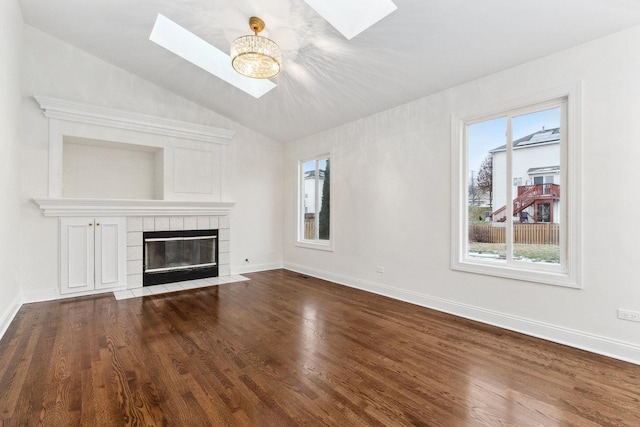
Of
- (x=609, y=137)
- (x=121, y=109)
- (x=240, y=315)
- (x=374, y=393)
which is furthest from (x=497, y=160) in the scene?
(x=121, y=109)

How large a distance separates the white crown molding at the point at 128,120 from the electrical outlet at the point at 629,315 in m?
5.66

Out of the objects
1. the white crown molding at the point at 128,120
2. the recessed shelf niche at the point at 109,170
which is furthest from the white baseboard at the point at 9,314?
the white crown molding at the point at 128,120

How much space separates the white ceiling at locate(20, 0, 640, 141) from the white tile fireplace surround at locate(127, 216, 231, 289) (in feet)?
6.88

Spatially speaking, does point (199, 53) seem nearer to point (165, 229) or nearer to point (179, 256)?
point (165, 229)

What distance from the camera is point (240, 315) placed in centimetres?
350

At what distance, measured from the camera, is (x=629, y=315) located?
95.8 inches

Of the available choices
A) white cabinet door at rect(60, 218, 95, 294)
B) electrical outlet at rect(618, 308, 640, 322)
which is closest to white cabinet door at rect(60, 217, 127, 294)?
white cabinet door at rect(60, 218, 95, 294)

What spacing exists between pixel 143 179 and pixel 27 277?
2.13 m

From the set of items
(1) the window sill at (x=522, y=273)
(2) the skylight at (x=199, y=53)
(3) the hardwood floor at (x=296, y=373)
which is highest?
(2) the skylight at (x=199, y=53)

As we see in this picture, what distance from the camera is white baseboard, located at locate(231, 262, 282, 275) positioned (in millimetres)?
5855

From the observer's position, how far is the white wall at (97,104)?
404cm

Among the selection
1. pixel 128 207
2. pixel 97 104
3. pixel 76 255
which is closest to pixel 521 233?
pixel 128 207

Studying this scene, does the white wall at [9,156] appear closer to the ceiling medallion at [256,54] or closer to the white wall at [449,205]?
the ceiling medallion at [256,54]

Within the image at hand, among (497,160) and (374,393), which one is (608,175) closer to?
(497,160)
